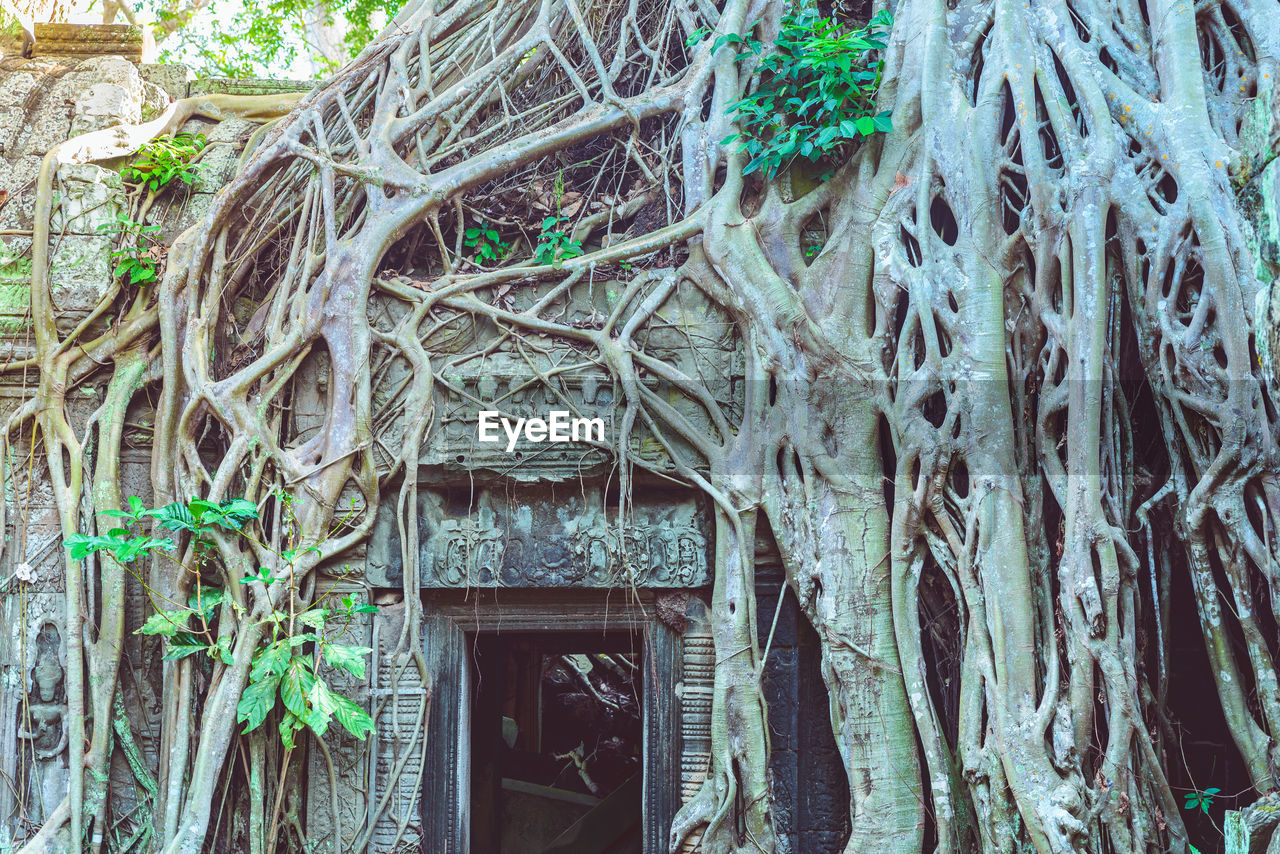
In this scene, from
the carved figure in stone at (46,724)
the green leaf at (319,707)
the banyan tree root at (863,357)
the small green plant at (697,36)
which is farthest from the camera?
the small green plant at (697,36)

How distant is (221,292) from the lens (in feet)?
12.7

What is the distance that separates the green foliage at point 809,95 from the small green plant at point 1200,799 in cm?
221

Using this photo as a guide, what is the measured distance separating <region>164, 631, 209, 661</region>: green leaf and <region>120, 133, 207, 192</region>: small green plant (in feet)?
5.49

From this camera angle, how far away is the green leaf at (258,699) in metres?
3.33

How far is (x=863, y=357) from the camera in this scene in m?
3.54

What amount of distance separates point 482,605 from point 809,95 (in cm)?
202

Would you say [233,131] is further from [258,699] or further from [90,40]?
[258,699]

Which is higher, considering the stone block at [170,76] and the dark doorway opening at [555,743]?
the stone block at [170,76]

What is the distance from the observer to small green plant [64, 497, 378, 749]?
3289 mm

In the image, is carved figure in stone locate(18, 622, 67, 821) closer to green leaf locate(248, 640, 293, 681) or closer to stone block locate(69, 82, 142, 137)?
green leaf locate(248, 640, 293, 681)

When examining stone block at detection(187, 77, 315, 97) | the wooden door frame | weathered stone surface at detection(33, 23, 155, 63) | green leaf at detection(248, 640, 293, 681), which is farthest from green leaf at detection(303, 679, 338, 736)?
weathered stone surface at detection(33, 23, 155, 63)

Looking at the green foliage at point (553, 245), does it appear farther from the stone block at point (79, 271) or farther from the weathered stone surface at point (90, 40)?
the weathered stone surface at point (90, 40)

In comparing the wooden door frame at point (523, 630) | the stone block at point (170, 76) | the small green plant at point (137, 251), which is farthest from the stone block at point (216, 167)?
the wooden door frame at point (523, 630)

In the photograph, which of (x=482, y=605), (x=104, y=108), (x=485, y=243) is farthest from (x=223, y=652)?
(x=104, y=108)
